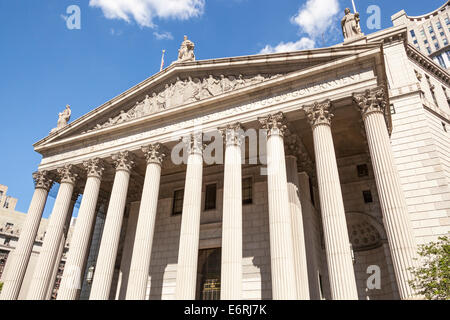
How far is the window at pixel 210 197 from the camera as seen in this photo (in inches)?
1018

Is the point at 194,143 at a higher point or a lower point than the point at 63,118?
lower

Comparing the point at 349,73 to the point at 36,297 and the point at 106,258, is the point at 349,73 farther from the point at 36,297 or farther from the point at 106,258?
the point at 36,297

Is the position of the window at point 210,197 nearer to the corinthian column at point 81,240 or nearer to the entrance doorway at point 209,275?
the entrance doorway at point 209,275

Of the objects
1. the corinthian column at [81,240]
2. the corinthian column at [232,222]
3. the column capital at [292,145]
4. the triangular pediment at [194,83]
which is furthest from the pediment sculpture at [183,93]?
the column capital at [292,145]

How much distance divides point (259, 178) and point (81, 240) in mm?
13638

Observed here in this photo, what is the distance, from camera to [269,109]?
63.8ft

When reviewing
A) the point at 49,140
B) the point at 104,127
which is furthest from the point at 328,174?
the point at 49,140

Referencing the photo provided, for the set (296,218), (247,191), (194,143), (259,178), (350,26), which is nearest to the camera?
(350,26)

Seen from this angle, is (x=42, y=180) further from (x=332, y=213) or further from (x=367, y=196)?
(x=367, y=196)

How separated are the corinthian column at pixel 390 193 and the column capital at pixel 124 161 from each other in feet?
51.9

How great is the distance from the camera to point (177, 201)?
2758 centimetres

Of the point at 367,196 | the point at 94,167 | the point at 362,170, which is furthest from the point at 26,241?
the point at 362,170

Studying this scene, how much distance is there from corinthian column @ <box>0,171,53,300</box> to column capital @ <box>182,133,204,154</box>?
44.6 feet

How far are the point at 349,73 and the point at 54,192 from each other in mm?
27259
